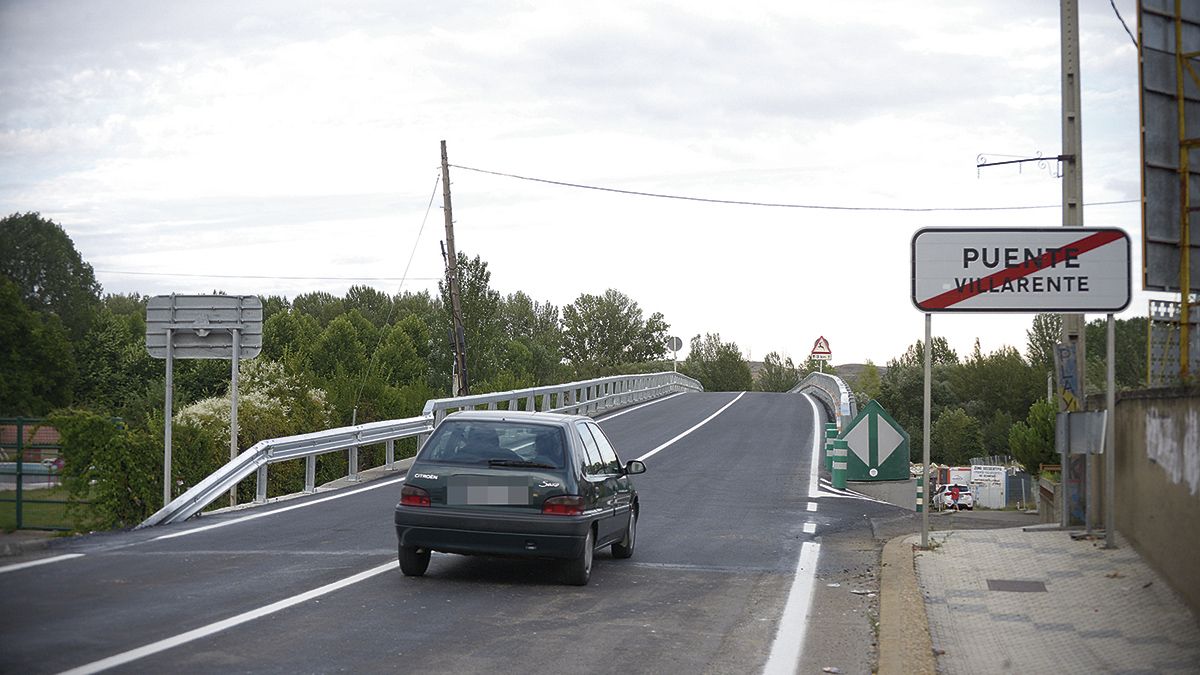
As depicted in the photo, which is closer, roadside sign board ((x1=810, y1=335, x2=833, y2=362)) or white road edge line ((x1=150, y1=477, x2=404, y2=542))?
white road edge line ((x1=150, y1=477, x2=404, y2=542))

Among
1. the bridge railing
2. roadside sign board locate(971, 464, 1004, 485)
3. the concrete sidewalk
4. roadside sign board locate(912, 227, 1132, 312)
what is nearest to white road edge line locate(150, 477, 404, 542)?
the bridge railing

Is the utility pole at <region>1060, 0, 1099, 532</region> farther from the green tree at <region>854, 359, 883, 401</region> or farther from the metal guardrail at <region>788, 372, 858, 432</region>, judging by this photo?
the green tree at <region>854, 359, 883, 401</region>

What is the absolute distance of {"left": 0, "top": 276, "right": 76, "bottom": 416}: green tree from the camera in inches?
1706

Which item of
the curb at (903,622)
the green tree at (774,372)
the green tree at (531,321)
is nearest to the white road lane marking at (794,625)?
the curb at (903,622)

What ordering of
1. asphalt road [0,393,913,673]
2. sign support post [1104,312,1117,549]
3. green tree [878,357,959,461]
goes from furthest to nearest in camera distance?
green tree [878,357,959,461] → sign support post [1104,312,1117,549] → asphalt road [0,393,913,673]

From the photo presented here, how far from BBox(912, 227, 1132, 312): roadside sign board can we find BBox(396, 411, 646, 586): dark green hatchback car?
4338 millimetres

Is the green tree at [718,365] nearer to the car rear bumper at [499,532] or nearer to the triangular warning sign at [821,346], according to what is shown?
the triangular warning sign at [821,346]

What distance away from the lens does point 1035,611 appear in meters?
9.31

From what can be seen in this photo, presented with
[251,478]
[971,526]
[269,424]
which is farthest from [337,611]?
[269,424]

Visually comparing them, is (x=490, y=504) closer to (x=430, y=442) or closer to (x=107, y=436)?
(x=430, y=442)

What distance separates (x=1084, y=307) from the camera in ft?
40.7

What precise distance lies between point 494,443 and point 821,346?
56.2 m

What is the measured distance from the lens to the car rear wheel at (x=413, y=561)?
33.9 ft

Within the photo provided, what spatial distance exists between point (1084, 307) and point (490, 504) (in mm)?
6436
